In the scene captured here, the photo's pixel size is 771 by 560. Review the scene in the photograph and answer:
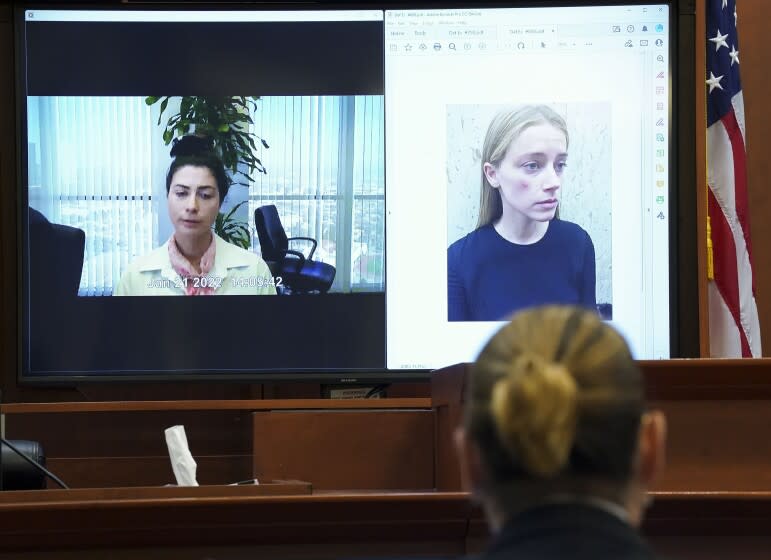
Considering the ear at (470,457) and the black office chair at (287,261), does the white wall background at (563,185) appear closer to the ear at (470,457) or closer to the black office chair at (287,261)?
the black office chair at (287,261)

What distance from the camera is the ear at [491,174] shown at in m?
3.62

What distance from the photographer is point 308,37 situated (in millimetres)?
3648

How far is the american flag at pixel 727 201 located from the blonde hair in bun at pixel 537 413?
285 cm

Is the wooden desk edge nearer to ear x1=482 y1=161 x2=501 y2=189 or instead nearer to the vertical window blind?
the vertical window blind

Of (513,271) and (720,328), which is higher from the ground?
(513,271)

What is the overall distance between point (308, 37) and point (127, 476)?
155 centimetres

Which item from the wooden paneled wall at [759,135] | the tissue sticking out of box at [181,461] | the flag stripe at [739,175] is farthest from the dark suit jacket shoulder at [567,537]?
the wooden paneled wall at [759,135]

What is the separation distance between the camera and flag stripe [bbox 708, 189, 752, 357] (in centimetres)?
361

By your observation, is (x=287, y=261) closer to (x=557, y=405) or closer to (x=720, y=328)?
(x=720, y=328)

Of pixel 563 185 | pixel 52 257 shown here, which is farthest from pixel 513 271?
pixel 52 257

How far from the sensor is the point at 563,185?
3.62 m

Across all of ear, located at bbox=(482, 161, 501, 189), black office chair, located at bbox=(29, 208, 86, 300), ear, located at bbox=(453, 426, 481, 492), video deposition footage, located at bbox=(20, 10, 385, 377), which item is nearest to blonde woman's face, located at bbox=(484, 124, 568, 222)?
ear, located at bbox=(482, 161, 501, 189)

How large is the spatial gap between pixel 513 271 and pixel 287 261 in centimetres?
73

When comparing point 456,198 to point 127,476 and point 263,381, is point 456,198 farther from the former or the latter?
point 127,476
